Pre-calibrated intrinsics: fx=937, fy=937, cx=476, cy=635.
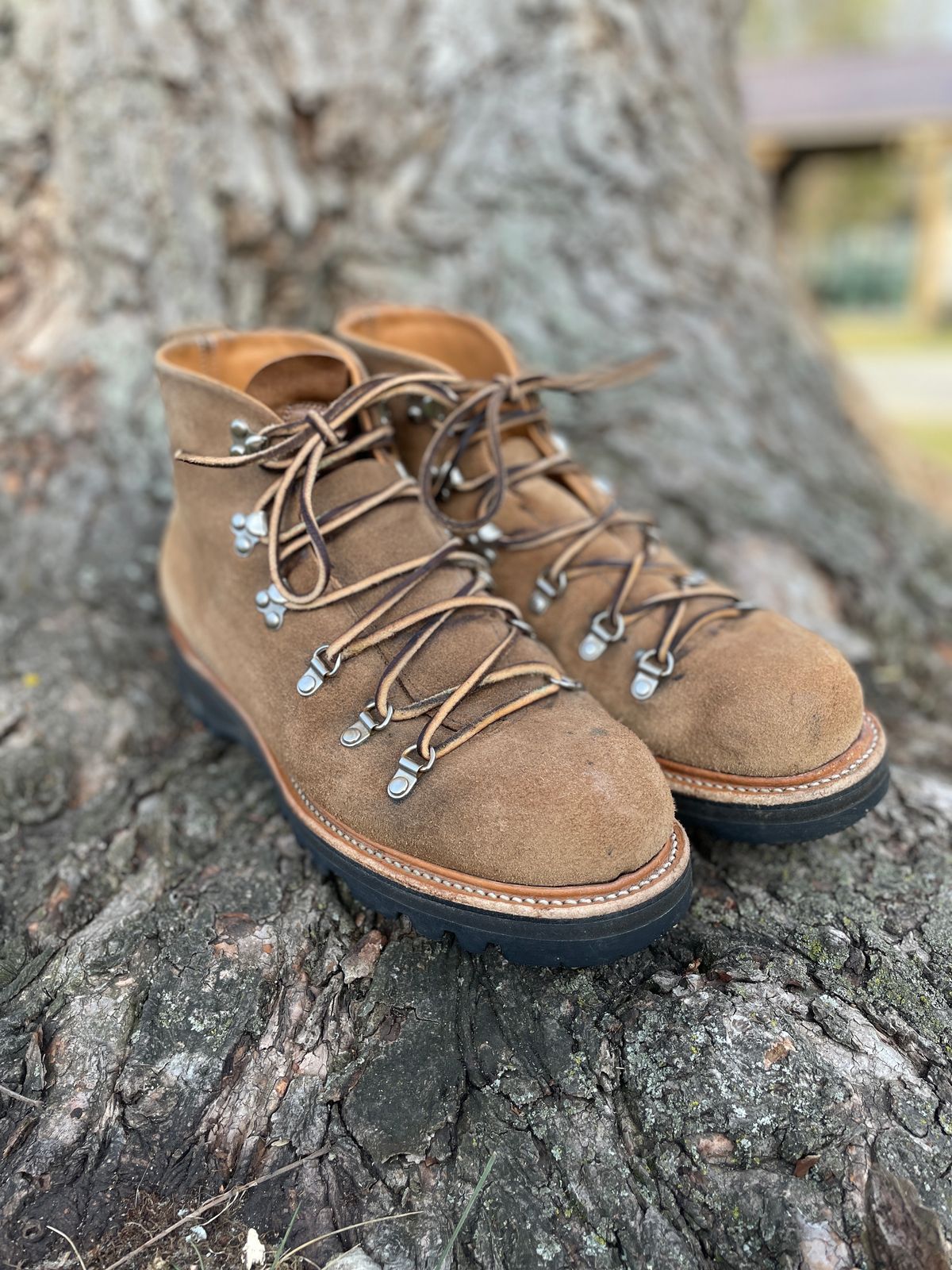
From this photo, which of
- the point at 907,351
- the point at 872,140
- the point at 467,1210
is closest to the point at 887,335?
the point at 907,351

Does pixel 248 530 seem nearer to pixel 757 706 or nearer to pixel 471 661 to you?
pixel 471 661

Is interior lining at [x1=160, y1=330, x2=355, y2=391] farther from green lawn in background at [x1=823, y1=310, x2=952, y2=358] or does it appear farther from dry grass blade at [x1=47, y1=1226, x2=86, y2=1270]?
green lawn in background at [x1=823, y1=310, x2=952, y2=358]

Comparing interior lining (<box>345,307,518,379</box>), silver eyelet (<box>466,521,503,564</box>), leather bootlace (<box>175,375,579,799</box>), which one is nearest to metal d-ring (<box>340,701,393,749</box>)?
leather bootlace (<box>175,375,579,799</box>)

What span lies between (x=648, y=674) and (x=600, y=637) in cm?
14

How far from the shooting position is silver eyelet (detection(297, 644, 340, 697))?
1.74m

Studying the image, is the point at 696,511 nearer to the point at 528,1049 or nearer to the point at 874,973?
the point at 874,973

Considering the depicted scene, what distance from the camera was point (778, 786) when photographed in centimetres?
169

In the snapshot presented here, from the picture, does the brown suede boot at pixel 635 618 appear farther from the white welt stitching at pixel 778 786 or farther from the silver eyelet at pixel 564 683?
the silver eyelet at pixel 564 683

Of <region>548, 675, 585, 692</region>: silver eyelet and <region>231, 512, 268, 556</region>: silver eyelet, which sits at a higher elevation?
<region>231, 512, 268, 556</region>: silver eyelet

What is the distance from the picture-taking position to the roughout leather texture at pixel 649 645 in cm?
171

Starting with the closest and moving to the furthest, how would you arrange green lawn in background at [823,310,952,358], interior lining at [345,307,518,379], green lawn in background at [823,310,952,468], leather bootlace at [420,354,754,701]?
leather bootlace at [420,354,754,701], interior lining at [345,307,518,379], green lawn in background at [823,310,952,468], green lawn in background at [823,310,952,358]

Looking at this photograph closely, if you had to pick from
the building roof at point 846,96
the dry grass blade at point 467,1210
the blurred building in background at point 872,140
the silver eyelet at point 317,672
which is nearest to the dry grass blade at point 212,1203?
the dry grass blade at point 467,1210

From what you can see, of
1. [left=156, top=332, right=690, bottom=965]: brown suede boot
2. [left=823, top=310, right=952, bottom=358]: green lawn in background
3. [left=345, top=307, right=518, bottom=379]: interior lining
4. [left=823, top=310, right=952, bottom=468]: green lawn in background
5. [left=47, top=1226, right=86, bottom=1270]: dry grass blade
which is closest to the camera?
[left=47, top=1226, right=86, bottom=1270]: dry grass blade

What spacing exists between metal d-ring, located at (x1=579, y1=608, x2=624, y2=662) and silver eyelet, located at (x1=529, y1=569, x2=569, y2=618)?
12 cm
